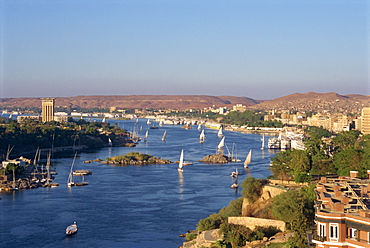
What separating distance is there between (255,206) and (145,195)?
209 inches

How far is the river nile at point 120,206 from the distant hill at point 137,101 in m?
112

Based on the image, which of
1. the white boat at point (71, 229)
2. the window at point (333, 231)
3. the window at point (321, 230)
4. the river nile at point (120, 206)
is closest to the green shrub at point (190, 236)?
the river nile at point (120, 206)

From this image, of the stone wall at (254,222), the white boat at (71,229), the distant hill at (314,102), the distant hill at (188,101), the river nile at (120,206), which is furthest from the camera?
the distant hill at (188,101)

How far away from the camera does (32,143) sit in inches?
1236

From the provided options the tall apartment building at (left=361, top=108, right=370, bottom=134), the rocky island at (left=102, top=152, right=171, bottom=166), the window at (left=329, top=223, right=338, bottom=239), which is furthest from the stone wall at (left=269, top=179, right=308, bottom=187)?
the tall apartment building at (left=361, top=108, right=370, bottom=134)

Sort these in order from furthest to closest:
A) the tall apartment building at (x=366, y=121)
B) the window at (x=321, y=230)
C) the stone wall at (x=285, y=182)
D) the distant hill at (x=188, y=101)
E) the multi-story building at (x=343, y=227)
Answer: the distant hill at (x=188, y=101) → the tall apartment building at (x=366, y=121) → the stone wall at (x=285, y=182) → the window at (x=321, y=230) → the multi-story building at (x=343, y=227)

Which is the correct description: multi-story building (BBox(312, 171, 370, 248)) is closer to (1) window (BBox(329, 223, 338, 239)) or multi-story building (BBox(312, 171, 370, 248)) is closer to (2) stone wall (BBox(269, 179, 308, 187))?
(1) window (BBox(329, 223, 338, 239))

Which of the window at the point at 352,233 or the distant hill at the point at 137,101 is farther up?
the window at the point at 352,233

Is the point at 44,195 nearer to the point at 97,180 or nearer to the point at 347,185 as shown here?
the point at 97,180

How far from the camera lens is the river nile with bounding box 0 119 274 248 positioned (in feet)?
40.5

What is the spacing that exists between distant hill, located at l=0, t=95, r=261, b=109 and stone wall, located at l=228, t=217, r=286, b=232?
122 meters

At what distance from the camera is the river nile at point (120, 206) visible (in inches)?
Result: 486

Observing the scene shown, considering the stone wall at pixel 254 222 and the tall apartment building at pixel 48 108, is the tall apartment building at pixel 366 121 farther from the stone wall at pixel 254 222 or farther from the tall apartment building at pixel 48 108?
the tall apartment building at pixel 48 108

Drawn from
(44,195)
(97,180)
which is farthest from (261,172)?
(44,195)
